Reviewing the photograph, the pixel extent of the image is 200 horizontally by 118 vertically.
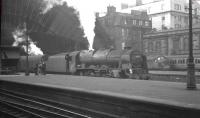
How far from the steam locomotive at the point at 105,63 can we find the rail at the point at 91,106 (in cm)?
865

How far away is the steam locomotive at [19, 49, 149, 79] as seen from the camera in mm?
22875

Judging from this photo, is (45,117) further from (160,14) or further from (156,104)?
(160,14)

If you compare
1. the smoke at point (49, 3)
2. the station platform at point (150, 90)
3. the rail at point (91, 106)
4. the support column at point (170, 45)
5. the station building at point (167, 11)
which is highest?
the station building at point (167, 11)

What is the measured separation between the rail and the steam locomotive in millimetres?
8648

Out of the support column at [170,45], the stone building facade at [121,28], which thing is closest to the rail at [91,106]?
the support column at [170,45]

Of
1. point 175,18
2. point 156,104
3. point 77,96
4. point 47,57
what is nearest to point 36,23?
point 47,57

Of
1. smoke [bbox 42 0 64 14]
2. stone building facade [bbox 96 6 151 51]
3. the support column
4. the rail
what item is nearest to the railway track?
the rail

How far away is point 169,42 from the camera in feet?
132

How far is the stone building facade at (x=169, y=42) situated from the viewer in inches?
1436

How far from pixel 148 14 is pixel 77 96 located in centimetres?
4442

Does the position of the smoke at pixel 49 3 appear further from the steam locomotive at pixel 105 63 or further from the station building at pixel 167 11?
the station building at pixel 167 11

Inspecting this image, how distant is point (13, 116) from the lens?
11367mm

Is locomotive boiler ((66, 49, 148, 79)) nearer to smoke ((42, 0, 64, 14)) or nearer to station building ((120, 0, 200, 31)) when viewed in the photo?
smoke ((42, 0, 64, 14))

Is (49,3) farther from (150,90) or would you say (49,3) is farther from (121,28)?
(121,28)
